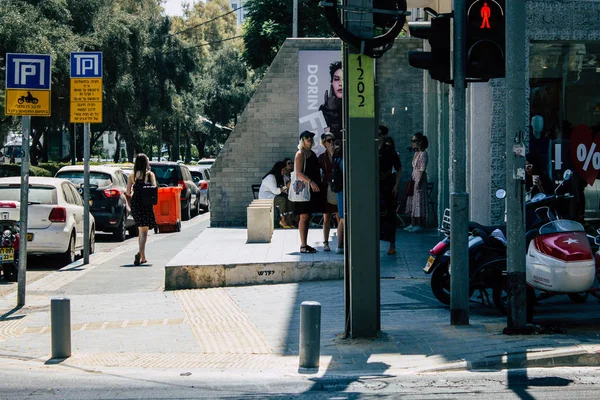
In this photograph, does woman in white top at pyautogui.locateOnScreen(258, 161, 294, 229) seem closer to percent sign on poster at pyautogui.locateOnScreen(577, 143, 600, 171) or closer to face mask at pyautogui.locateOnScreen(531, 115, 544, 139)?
face mask at pyautogui.locateOnScreen(531, 115, 544, 139)

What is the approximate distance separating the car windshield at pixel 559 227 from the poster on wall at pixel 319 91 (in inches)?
477

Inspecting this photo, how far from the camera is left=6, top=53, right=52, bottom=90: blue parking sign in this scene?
11171 millimetres

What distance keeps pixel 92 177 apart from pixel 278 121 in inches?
176

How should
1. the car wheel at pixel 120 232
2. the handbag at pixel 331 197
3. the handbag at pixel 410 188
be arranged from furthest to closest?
the car wheel at pixel 120 232 → the handbag at pixel 410 188 → the handbag at pixel 331 197

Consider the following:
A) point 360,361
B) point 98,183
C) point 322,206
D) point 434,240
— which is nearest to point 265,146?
point 98,183

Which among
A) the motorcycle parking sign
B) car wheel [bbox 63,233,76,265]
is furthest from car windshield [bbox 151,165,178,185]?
the motorcycle parking sign

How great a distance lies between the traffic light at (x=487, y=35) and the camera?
8.52 metres

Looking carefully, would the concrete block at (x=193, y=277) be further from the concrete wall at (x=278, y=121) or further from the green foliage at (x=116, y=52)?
the green foliage at (x=116, y=52)

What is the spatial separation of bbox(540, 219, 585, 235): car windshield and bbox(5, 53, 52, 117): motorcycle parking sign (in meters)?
6.13

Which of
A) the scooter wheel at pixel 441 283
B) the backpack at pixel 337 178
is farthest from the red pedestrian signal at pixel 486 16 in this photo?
the backpack at pixel 337 178

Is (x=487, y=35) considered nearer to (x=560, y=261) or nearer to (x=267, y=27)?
(x=560, y=261)

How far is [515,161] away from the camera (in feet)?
27.3

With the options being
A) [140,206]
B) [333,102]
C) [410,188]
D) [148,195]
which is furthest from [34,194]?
[333,102]

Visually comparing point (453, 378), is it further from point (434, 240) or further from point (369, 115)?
point (434, 240)
